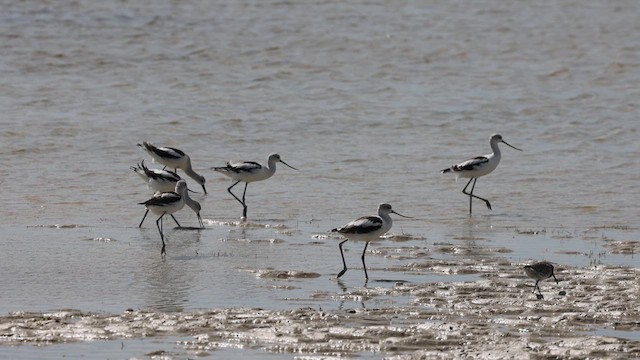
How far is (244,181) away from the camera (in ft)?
54.9

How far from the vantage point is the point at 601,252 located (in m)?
12.5

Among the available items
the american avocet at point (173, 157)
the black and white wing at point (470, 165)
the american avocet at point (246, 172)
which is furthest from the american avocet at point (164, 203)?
the black and white wing at point (470, 165)

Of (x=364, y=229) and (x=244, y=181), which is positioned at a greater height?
(x=244, y=181)

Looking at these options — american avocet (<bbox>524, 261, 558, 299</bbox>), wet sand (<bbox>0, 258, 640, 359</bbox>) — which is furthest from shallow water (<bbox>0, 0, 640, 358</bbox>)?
american avocet (<bbox>524, 261, 558, 299</bbox>)

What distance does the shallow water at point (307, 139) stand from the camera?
454 inches

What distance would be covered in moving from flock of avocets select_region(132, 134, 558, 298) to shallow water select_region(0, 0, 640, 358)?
0.32 meters

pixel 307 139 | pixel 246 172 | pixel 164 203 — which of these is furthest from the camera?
pixel 307 139

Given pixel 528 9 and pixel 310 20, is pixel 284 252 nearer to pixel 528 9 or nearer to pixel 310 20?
pixel 310 20

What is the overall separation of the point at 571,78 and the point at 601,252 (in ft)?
47.7

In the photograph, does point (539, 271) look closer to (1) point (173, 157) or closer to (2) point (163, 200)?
(2) point (163, 200)

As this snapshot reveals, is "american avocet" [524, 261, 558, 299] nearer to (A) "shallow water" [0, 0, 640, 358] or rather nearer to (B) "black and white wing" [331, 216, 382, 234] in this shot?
(A) "shallow water" [0, 0, 640, 358]

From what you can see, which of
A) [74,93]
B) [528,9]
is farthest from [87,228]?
[528,9]

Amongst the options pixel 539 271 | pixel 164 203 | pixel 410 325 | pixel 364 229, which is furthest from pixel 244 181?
pixel 410 325

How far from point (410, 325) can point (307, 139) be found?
12496 millimetres
